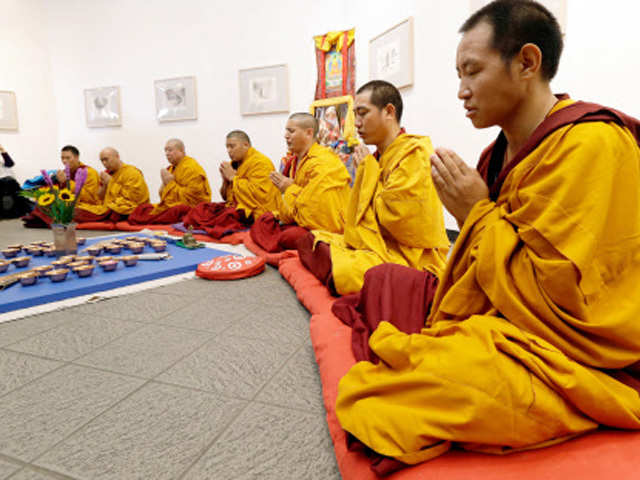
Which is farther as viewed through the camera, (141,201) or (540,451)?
(141,201)

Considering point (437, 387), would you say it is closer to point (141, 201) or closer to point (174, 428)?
point (174, 428)

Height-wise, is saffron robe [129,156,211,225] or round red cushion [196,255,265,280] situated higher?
saffron robe [129,156,211,225]

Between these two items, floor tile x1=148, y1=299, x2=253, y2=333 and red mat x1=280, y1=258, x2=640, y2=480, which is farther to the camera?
floor tile x1=148, y1=299, x2=253, y2=333

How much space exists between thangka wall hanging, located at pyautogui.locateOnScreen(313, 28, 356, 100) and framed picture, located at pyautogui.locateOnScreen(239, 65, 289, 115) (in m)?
0.78

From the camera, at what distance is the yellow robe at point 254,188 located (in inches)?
218

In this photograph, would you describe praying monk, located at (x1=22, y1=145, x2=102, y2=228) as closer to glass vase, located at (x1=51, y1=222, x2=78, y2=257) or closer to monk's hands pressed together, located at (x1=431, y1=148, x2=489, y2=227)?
glass vase, located at (x1=51, y1=222, x2=78, y2=257)

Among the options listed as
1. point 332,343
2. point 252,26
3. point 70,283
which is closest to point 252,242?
point 70,283

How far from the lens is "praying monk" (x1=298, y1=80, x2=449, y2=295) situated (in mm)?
2484

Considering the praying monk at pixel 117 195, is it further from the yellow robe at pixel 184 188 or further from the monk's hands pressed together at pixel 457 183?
the monk's hands pressed together at pixel 457 183

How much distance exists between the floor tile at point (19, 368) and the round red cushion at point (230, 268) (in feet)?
4.91

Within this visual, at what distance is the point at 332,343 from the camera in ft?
6.15

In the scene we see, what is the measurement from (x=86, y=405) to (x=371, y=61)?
5.59 metres

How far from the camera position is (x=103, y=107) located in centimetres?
886

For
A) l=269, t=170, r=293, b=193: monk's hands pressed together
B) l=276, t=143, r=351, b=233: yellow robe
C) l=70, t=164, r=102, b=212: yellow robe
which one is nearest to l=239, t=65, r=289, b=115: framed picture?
l=70, t=164, r=102, b=212: yellow robe
